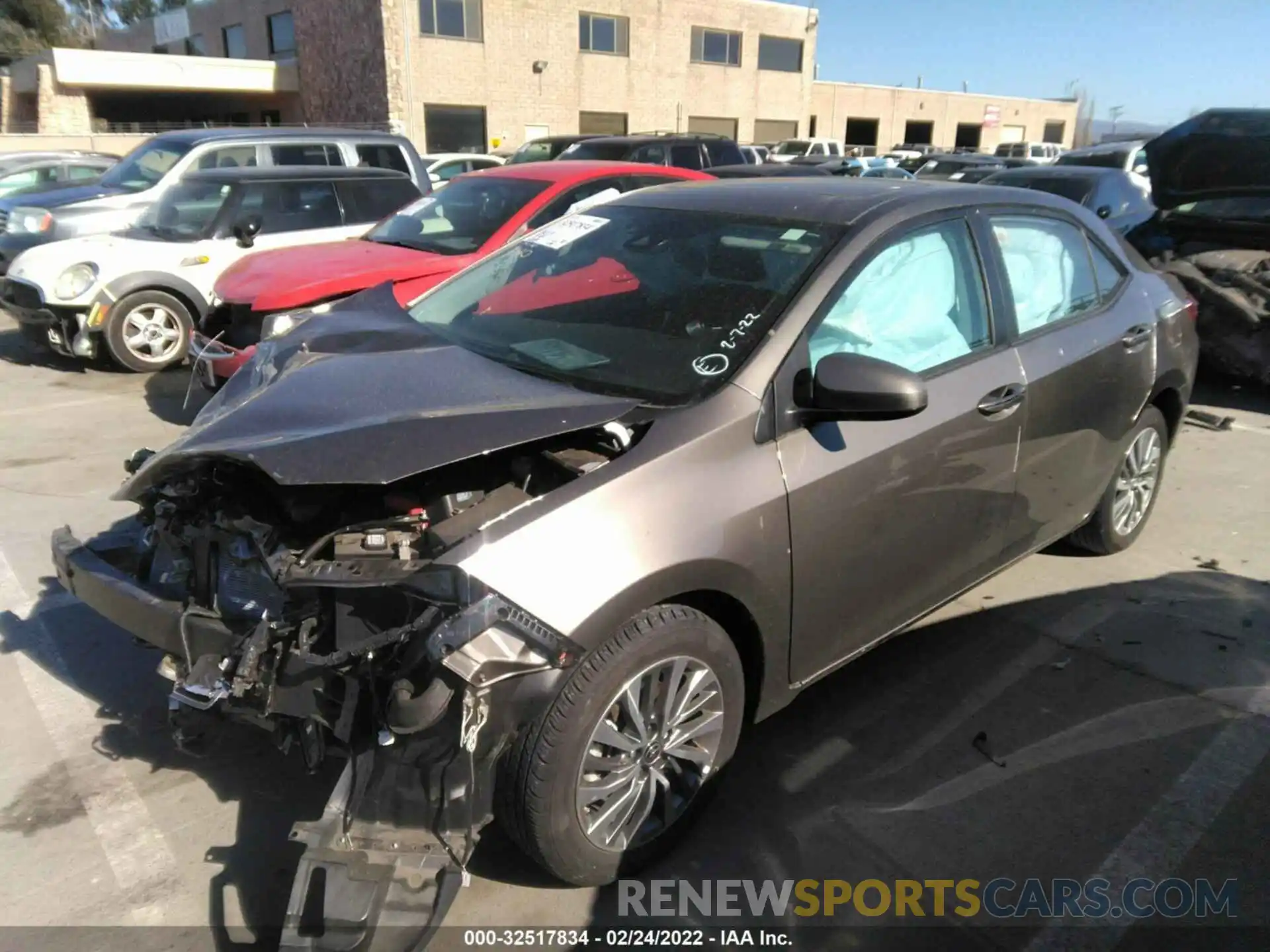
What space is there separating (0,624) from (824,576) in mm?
3434

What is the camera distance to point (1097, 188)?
10.1 m

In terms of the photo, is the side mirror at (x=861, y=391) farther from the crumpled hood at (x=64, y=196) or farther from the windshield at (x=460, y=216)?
the crumpled hood at (x=64, y=196)

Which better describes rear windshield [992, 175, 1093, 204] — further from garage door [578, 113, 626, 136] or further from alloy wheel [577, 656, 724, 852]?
garage door [578, 113, 626, 136]

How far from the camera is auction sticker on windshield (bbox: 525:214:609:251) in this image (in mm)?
3727

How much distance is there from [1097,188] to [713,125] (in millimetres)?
29266

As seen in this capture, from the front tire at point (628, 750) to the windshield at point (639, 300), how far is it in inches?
28.1

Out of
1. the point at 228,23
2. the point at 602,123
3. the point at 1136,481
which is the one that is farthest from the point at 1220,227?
the point at 228,23

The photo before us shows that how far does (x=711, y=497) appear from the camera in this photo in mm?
2510

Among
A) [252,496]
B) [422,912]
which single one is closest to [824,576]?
[422,912]

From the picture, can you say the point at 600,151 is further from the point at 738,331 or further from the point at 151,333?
the point at 738,331

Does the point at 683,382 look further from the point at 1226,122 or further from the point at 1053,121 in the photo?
the point at 1053,121

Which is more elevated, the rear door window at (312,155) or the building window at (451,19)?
the building window at (451,19)

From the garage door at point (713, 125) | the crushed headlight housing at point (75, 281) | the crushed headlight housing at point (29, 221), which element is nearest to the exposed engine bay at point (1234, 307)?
the crushed headlight housing at point (75, 281)

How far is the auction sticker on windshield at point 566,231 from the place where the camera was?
3727mm
